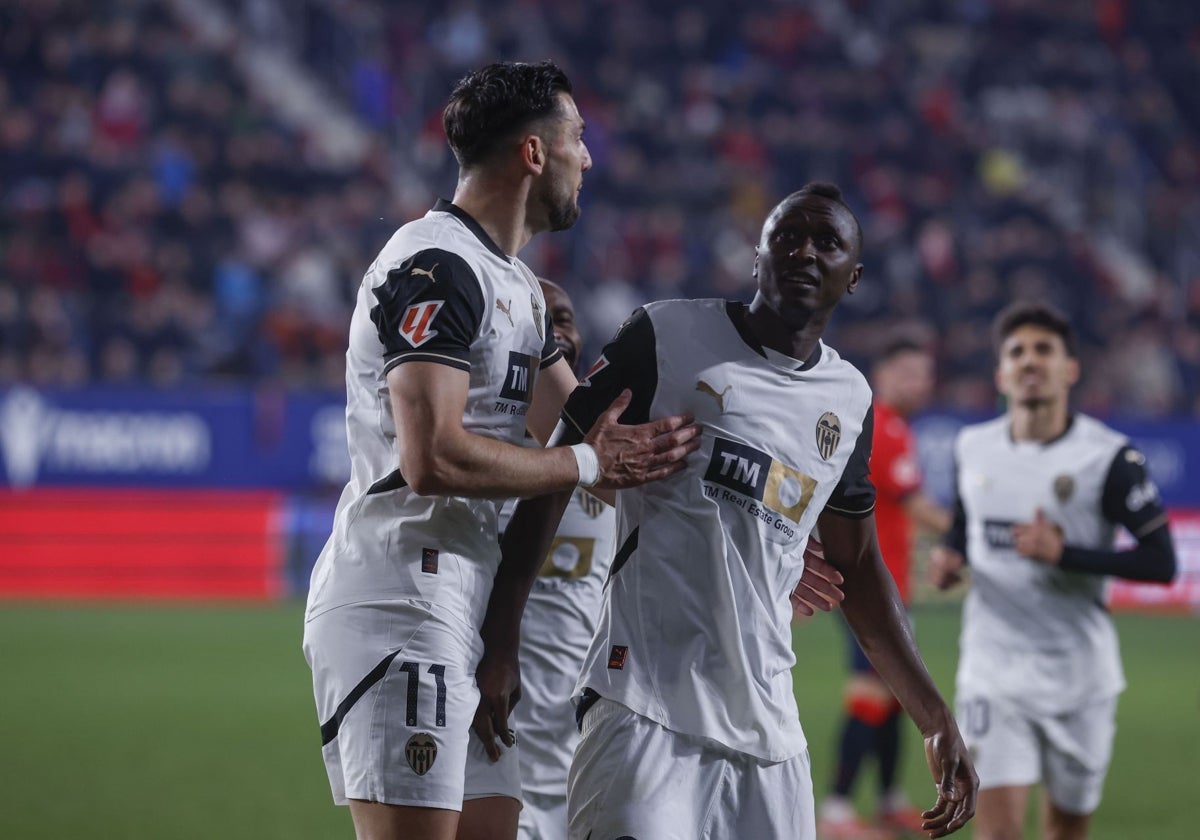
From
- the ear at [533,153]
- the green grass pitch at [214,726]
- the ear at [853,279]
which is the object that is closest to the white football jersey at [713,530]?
the ear at [853,279]

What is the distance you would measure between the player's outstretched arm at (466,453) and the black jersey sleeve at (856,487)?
0.55m

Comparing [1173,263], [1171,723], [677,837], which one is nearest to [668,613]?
[677,837]

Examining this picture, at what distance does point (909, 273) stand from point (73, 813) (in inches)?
602

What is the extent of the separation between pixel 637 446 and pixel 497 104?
0.89 meters

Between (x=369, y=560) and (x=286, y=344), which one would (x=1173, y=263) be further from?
(x=369, y=560)

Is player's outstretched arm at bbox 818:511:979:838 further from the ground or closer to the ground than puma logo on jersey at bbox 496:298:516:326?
closer to the ground

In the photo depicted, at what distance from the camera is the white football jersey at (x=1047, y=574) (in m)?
5.75

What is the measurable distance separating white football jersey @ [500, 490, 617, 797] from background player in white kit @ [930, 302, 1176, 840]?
173cm

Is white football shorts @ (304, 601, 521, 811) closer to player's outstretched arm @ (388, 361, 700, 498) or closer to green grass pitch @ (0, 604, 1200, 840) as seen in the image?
player's outstretched arm @ (388, 361, 700, 498)

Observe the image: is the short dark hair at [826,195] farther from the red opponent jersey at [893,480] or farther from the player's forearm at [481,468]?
the red opponent jersey at [893,480]

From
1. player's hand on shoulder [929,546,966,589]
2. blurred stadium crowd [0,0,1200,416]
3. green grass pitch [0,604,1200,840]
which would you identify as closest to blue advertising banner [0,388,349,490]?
blurred stadium crowd [0,0,1200,416]

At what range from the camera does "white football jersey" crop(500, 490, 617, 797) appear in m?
4.63

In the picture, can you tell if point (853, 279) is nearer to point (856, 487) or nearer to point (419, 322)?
point (856, 487)

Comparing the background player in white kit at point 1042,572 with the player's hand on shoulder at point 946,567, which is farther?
the player's hand on shoulder at point 946,567
